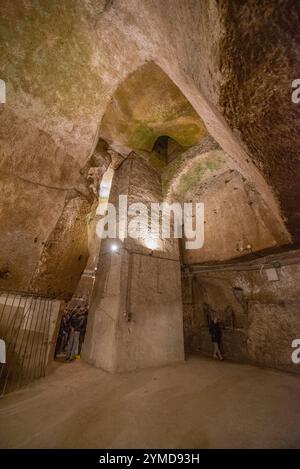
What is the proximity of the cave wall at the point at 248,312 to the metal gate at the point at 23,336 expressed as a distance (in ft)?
15.6

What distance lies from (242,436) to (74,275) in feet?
15.2

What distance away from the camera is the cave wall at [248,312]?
16.5 ft

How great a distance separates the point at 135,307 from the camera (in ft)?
16.9

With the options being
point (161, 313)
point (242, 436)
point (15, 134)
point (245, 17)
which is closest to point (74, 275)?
point (161, 313)

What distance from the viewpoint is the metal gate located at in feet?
13.8

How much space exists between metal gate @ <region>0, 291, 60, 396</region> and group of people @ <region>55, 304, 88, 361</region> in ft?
6.36

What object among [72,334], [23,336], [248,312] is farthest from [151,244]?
[72,334]

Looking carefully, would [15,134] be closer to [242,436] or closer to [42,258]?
[42,258]

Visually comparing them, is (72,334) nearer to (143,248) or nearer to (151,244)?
(143,248)

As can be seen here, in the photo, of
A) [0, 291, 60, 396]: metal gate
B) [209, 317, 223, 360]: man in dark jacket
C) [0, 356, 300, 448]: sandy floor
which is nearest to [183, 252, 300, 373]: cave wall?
[209, 317, 223, 360]: man in dark jacket

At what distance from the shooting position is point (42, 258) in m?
4.40

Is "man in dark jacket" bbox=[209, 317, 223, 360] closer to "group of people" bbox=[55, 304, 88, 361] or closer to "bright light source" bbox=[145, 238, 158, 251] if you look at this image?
"bright light source" bbox=[145, 238, 158, 251]

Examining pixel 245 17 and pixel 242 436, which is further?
pixel 242 436

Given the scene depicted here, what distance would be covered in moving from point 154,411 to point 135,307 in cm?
244
